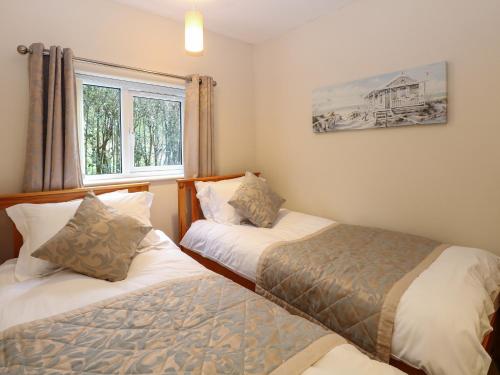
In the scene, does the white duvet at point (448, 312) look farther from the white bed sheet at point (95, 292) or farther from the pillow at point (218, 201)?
the pillow at point (218, 201)

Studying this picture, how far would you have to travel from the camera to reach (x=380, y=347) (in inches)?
45.4

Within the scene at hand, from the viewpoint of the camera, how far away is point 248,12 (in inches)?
94.7

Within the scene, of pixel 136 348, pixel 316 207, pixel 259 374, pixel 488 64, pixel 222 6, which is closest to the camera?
pixel 259 374

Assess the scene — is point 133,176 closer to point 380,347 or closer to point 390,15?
point 380,347

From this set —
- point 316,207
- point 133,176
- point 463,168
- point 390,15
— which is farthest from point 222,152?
point 463,168

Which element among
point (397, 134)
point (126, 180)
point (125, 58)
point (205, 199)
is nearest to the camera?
point (397, 134)

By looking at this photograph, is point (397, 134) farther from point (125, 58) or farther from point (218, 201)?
point (125, 58)

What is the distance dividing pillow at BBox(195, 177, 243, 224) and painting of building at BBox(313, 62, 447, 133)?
3.25 ft

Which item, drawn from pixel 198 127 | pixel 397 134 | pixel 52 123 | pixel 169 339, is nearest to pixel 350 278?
pixel 169 339

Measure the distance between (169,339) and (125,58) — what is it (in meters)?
2.12

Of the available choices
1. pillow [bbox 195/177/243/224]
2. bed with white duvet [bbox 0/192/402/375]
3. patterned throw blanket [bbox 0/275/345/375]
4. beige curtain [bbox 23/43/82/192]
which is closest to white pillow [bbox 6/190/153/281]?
bed with white duvet [bbox 0/192/402/375]

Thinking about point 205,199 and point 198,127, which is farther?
point 198,127

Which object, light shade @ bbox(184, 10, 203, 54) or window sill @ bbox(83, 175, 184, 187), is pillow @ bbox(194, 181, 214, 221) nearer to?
window sill @ bbox(83, 175, 184, 187)

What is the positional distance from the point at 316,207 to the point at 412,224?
0.84 m
